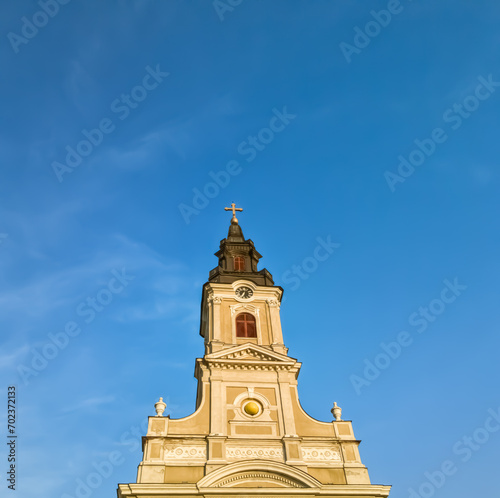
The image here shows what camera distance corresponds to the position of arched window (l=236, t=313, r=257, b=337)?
32.5 m

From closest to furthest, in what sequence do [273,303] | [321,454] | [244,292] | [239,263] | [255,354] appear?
[321,454], [255,354], [273,303], [244,292], [239,263]

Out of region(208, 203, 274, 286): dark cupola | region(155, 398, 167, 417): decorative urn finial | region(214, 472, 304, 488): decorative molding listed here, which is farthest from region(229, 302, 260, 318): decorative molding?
region(214, 472, 304, 488): decorative molding

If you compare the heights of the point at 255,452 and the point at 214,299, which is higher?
the point at 214,299

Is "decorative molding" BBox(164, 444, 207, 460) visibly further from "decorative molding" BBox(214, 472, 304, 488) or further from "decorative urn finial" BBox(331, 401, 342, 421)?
"decorative urn finial" BBox(331, 401, 342, 421)

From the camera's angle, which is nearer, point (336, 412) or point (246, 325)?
point (336, 412)

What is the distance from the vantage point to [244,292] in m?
34.7

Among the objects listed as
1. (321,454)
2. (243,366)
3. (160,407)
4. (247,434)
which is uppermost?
(243,366)

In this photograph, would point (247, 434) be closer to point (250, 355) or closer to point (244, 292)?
point (250, 355)

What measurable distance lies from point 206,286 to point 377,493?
53.6 feet

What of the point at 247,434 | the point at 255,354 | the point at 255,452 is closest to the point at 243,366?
the point at 255,354

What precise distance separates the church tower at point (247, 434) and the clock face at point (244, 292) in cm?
40

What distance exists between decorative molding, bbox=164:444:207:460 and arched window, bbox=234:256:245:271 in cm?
1459

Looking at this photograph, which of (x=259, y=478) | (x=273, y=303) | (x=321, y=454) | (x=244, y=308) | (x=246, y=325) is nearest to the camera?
(x=259, y=478)

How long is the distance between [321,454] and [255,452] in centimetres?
345
